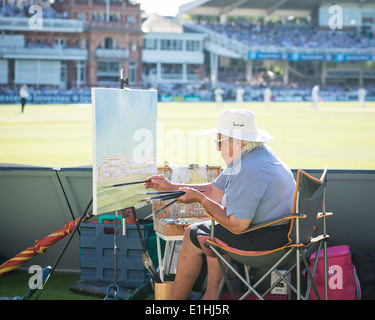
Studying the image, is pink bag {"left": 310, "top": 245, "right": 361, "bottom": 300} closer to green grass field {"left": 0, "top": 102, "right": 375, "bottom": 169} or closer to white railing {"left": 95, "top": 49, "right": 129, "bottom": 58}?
green grass field {"left": 0, "top": 102, "right": 375, "bottom": 169}

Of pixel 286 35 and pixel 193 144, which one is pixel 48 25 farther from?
pixel 193 144

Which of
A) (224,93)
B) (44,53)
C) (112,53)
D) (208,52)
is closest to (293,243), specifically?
(44,53)

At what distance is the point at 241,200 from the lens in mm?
2715

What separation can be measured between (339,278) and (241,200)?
1043mm

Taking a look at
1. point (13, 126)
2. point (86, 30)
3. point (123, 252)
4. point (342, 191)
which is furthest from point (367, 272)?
point (86, 30)

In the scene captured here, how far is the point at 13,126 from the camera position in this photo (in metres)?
15.7

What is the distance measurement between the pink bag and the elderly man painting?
71cm

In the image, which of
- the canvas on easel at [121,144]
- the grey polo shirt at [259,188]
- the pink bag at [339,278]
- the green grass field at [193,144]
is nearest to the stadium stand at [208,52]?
the green grass field at [193,144]

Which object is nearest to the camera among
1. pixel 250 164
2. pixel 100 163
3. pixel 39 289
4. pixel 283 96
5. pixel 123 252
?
pixel 250 164

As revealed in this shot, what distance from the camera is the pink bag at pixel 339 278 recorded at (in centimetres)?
338

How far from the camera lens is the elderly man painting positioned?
2.73 m

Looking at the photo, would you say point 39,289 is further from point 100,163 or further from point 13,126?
point 13,126

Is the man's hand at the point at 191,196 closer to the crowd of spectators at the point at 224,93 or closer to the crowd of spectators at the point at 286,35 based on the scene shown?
the crowd of spectators at the point at 224,93
